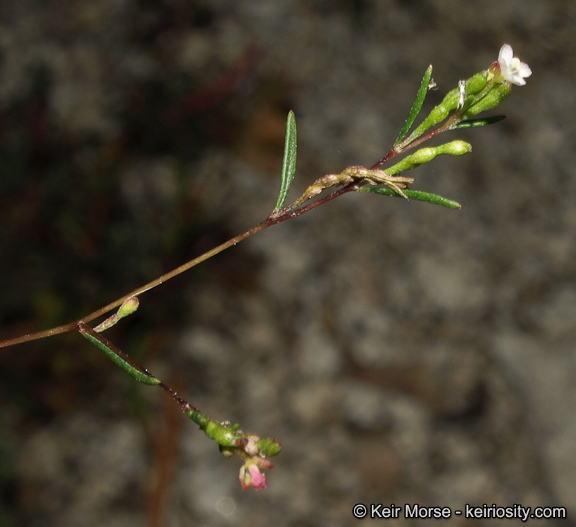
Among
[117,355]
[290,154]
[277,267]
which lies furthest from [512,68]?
[277,267]

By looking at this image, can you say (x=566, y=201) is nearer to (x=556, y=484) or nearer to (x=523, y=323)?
(x=523, y=323)

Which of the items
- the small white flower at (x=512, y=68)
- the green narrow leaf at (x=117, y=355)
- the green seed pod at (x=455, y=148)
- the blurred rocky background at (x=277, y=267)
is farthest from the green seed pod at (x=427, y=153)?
the blurred rocky background at (x=277, y=267)

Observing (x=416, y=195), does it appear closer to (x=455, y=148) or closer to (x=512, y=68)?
(x=455, y=148)

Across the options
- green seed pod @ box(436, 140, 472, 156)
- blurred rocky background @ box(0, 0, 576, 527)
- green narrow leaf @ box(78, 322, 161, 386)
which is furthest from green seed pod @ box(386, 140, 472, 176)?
blurred rocky background @ box(0, 0, 576, 527)

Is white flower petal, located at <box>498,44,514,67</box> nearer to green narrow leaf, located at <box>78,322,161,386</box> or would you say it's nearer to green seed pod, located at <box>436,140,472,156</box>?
green seed pod, located at <box>436,140,472,156</box>

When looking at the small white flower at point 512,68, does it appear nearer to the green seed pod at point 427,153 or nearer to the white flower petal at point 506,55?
the white flower petal at point 506,55
